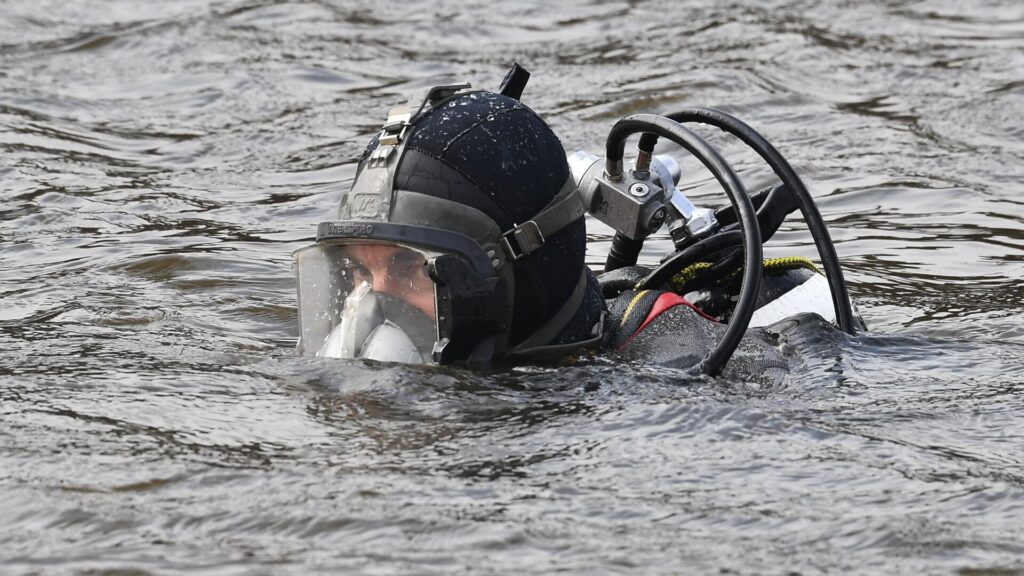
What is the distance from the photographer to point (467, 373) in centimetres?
371

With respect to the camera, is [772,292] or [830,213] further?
[830,213]

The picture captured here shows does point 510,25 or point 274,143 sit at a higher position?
point 510,25

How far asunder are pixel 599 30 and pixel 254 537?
8.83 meters

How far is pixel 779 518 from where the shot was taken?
3053 millimetres

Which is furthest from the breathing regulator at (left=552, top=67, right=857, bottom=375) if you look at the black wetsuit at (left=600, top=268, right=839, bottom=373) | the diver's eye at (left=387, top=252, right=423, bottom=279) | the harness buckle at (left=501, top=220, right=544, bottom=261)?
the diver's eye at (left=387, top=252, right=423, bottom=279)

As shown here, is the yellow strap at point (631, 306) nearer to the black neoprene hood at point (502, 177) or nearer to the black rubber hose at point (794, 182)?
the black neoprene hood at point (502, 177)

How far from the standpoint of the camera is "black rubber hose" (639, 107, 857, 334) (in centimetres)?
394

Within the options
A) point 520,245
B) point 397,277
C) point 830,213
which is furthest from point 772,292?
point 830,213

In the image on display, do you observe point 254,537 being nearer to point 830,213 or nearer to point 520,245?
point 520,245

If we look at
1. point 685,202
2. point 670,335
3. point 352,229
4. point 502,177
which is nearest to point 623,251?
point 685,202

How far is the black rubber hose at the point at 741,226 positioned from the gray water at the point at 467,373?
0.53 ft

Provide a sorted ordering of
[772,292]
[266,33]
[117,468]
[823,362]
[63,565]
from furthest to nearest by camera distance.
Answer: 1. [266,33]
2. [772,292]
3. [823,362]
4. [117,468]
5. [63,565]

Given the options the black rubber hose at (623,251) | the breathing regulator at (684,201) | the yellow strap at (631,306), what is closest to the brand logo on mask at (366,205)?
the breathing regulator at (684,201)

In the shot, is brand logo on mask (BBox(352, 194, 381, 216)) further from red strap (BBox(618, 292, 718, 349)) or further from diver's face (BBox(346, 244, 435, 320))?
red strap (BBox(618, 292, 718, 349))
